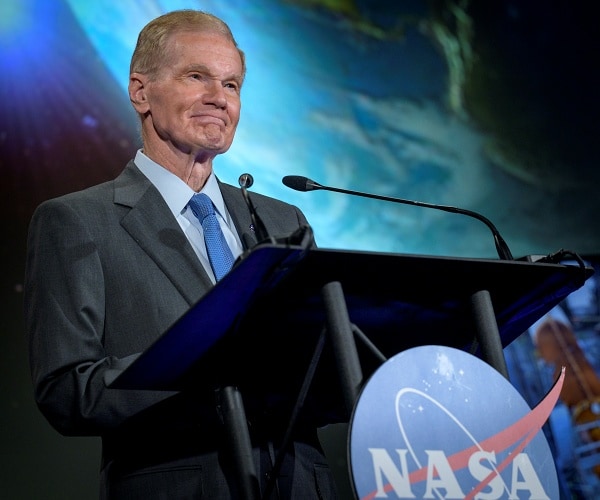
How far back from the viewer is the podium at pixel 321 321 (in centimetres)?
101

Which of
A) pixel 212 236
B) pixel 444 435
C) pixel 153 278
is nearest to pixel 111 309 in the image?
pixel 153 278

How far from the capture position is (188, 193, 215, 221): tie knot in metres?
1.76

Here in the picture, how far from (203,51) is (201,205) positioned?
Answer: 45 centimetres

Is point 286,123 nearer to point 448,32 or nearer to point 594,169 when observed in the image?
point 448,32

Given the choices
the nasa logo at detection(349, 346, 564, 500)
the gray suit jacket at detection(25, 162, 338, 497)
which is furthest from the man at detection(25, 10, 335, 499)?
the nasa logo at detection(349, 346, 564, 500)

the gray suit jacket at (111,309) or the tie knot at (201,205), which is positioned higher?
the tie knot at (201,205)

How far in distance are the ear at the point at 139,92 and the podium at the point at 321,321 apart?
3.44 feet

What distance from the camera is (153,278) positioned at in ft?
5.06

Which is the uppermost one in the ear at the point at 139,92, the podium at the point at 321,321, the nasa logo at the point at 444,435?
the ear at the point at 139,92

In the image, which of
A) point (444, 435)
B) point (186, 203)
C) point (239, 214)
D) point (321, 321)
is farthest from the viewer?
point (239, 214)

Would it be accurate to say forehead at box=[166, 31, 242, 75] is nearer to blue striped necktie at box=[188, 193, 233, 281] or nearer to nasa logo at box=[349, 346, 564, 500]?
blue striped necktie at box=[188, 193, 233, 281]

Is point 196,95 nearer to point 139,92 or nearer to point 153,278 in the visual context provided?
point 139,92

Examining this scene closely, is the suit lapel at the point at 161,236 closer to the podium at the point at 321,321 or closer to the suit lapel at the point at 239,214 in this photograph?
the suit lapel at the point at 239,214

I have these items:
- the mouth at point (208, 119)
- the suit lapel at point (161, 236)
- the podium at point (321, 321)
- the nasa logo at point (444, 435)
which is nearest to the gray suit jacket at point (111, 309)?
the suit lapel at point (161, 236)
